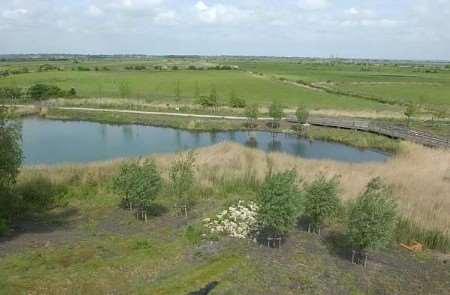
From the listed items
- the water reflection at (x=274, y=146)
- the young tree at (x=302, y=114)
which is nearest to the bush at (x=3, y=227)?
the water reflection at (x=274, y=146)

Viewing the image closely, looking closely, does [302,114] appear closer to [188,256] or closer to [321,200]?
[321,200]

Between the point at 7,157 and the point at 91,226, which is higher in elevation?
the point at 7,157

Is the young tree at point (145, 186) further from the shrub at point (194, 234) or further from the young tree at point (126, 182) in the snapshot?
the shrub at point (194, 234)

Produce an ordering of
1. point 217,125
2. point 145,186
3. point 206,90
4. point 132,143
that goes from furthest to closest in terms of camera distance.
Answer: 1. point 206,90
2. point 217,125
3. point 132,143
4. point 145,186

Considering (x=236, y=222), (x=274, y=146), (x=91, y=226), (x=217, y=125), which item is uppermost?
(x=236, y=222)

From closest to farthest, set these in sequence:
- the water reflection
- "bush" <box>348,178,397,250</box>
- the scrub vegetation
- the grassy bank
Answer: the scrub vegetation
"bush" <box>348,178,397,250</box>
the water reflection
the grassy bank

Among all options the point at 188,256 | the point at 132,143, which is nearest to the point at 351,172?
the point at 188,256

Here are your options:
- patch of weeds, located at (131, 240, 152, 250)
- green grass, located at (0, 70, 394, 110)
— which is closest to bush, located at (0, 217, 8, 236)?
patch of weeds, located at (131, 240, 152, 250)

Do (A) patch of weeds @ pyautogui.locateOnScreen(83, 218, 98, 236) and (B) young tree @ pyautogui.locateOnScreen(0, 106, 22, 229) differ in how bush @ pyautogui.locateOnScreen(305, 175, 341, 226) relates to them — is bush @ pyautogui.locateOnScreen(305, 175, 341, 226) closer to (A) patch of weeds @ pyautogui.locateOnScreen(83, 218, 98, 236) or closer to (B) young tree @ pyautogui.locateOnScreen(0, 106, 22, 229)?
(A) patch of weeds @ pyautogui.locateOnScreen(83, 218, 98, 236)
